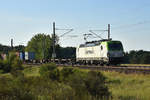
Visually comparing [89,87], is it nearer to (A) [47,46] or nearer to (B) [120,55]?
(B) [120,55]

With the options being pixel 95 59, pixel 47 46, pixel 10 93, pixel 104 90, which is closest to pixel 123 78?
pixel 104 90

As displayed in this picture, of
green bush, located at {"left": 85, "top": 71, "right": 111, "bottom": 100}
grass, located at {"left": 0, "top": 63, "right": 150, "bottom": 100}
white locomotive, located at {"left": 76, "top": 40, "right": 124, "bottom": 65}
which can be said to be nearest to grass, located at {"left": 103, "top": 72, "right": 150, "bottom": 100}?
grass, located at {"left": 0, "top": 63, "right": 150, "bottom": 100}

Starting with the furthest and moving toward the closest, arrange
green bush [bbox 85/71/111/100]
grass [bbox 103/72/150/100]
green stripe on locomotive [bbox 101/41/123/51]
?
green stripe on locomotive [bbox 101/41/123/51]
grass [bbox 103/72/150/100]
green bush [bbox 85/71/111/100]

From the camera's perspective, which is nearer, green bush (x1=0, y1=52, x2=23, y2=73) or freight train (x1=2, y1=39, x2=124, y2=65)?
freight train (x1=2, y1=39, x2=124, y2=65)

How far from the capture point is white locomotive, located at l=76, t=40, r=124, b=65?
38688mm

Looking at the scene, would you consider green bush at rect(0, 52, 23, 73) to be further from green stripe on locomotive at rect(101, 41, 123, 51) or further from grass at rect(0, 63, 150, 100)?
grass at rect(0, 63, 150, 100)

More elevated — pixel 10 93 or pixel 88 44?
pixel 88 44

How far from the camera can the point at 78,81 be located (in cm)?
1412

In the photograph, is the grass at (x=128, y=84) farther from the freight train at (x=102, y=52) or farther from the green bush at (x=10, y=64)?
the green bush at (x=10, y=64)

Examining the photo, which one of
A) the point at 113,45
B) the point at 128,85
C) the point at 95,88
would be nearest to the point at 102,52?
the point at 113,45

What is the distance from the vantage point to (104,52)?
129 feet

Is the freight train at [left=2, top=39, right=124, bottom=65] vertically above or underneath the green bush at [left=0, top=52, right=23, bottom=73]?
above

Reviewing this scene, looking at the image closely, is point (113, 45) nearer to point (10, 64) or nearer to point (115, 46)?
point (115, 46)

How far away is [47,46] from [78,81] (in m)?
87.6
